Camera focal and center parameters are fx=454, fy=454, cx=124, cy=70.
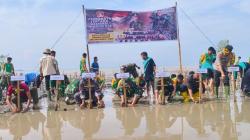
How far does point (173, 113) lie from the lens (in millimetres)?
10680

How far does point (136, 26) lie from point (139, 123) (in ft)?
30.9

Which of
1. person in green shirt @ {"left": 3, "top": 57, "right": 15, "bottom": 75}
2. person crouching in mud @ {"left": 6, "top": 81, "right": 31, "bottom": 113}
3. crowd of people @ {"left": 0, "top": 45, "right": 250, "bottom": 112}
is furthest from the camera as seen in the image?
person in green shirt @ {"left": 3, "top": 57, "right": 15, "bottom": 75}

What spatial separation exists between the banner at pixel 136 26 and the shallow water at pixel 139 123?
5.83 metres

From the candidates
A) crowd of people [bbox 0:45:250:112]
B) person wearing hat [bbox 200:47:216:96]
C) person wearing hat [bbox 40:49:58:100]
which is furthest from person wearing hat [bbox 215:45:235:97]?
person wearing hat [bbox 40:49:58:100]

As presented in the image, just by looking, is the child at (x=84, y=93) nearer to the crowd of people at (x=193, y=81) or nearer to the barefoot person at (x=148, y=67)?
the crowd of people at (x=193, y=81)

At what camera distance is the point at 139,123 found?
941cm

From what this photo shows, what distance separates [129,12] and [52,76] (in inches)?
255

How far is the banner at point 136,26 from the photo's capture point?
1762 cm

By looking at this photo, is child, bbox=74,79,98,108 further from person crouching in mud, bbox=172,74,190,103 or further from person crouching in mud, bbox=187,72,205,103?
person crouching in mud, bbox=187,72,205,103

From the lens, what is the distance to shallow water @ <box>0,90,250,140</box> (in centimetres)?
796

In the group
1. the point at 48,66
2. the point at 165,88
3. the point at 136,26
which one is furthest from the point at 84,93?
the point at 136,26

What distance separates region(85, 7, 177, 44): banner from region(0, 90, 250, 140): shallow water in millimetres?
5834

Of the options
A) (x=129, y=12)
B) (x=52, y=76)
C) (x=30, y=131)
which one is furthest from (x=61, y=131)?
(x=129, y=12)

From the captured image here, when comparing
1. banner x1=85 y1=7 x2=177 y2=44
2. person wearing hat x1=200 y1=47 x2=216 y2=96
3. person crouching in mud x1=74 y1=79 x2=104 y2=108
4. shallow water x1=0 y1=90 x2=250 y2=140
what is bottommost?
shallow water x1=0 y1=90 x2=250 y2=140
